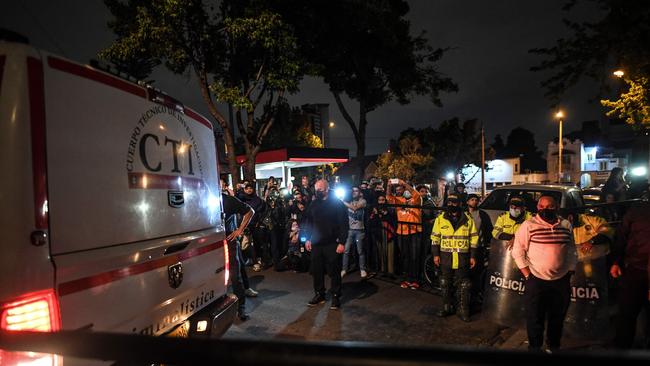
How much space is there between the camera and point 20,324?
1880 mm

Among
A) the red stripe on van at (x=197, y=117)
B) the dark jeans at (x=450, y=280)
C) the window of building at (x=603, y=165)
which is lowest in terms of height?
the dark jeans at (x=450, y=280)

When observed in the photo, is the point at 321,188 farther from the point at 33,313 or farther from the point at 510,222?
the point at 33,313

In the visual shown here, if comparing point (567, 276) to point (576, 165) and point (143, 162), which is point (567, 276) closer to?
point (143, 162)

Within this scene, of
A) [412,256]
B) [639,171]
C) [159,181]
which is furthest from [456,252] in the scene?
[639,171]

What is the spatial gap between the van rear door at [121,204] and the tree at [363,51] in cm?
1098

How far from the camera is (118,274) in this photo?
241 cm

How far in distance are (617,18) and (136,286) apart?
300 inches

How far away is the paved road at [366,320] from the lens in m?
4.90

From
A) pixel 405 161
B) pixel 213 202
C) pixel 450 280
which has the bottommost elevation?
pixel 450 280

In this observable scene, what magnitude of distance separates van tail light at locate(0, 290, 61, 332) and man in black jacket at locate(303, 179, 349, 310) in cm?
420

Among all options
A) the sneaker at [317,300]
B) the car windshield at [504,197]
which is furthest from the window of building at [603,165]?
the sneaker at [317,300]

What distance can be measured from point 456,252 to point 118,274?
4262mm

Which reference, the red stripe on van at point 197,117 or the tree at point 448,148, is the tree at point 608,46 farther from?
the tree at point 448,148

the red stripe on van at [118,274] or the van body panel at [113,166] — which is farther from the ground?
the van body panel at [113,166]
